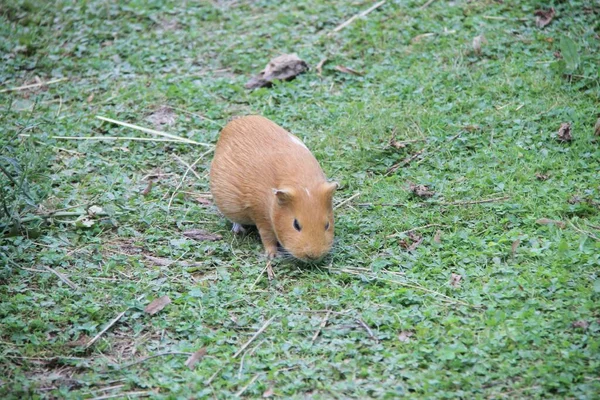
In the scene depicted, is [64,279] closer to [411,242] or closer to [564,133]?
[411,242]

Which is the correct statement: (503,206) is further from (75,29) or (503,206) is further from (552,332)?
(75,29)

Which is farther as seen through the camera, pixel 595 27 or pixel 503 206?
pixel 595 27

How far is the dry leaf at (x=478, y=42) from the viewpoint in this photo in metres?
8.02

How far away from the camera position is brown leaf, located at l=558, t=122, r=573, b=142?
663 centimetres

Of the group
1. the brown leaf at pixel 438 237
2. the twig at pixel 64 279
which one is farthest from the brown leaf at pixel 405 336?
the twig at pixel 64 279

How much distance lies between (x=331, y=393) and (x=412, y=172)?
8.97 feet

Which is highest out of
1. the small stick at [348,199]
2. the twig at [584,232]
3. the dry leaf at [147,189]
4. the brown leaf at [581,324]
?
the dry leaf at [147,189]

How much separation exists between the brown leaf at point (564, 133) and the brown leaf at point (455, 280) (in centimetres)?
208

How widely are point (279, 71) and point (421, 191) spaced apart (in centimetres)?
265

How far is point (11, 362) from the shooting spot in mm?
4711

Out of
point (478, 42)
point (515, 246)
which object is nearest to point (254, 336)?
point (515, 246)

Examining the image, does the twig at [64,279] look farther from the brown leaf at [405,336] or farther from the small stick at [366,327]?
the brown leaf at [405,336]

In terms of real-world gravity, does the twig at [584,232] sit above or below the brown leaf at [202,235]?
above

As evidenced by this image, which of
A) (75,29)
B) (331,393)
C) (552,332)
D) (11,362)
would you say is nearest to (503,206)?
(552,332)
